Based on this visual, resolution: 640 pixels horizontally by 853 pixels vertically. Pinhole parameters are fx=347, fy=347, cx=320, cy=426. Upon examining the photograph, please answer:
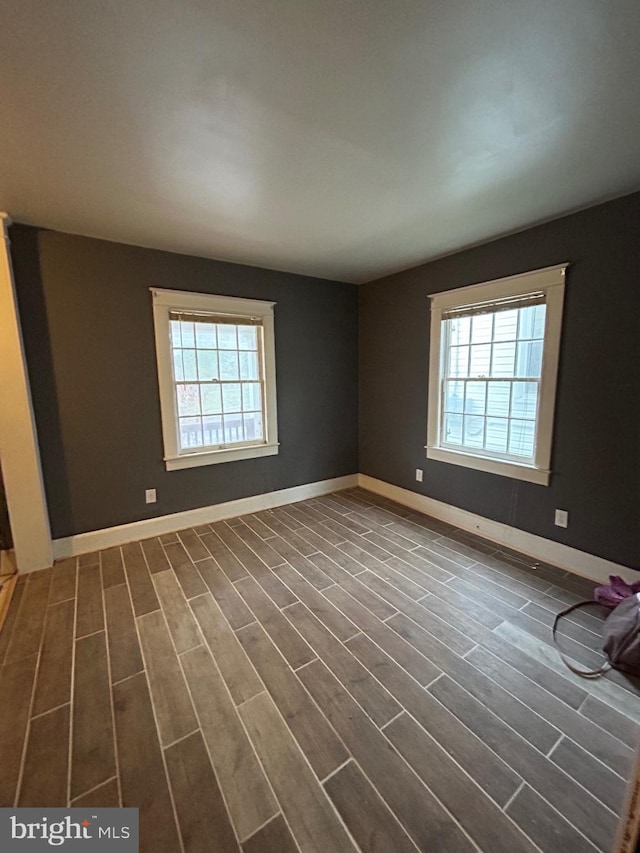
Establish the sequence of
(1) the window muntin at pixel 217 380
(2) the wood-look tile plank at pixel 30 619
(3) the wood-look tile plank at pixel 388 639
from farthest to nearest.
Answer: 1. (1) the window muntin at pixel 217 380
2. (2) the wood-look tile plank at pixel 30 619
3. (3) the wood-look tile plank at pixel 388 639

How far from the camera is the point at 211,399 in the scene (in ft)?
11.2

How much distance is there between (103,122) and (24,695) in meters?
2.54

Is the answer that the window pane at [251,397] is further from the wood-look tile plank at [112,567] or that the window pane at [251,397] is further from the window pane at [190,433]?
the wood-look tile plank at [112,567]

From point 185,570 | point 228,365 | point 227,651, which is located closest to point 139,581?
point 185,570

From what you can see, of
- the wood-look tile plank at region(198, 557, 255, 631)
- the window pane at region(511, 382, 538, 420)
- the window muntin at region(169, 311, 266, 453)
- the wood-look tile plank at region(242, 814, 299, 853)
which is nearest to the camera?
the wood-look tile plank at region(242, 814, 299, 853)

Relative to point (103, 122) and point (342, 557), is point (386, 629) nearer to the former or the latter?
A: point (342, 557)

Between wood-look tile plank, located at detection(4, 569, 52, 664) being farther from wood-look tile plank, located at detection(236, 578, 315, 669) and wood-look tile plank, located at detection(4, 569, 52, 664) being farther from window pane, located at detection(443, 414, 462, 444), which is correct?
window pane, located at detection(443, 414, 462, 444)

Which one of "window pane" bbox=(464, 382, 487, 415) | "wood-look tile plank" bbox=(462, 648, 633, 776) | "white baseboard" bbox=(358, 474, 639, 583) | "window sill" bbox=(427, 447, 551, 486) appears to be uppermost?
"window pane" bbox=(464, 382, 487, 415)

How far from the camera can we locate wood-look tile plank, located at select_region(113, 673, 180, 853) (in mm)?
1080

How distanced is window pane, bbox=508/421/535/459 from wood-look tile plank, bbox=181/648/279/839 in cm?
263

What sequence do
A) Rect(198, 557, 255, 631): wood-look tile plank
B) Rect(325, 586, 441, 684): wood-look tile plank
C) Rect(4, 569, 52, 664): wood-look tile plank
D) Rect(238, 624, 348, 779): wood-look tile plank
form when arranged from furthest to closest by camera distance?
1. Rect(198, 557, 255, 631): wood-look tile plank
2. Rect(4, 569, 52, 664): wood-look tile plank
3. Rect(325, 586, 441, 684): wood-look tile plank
4. Rect(238, 624, 348, 779): wood-look tile plank

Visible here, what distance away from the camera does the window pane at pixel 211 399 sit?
11.0ft

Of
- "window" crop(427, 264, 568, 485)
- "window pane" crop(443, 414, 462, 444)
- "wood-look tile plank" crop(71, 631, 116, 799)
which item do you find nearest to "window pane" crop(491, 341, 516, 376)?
"window" crop(427, 264, 568, 485)

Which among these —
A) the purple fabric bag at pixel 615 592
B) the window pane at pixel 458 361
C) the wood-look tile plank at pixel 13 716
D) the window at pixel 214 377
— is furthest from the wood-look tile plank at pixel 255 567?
the window pane at pixel 458 361
